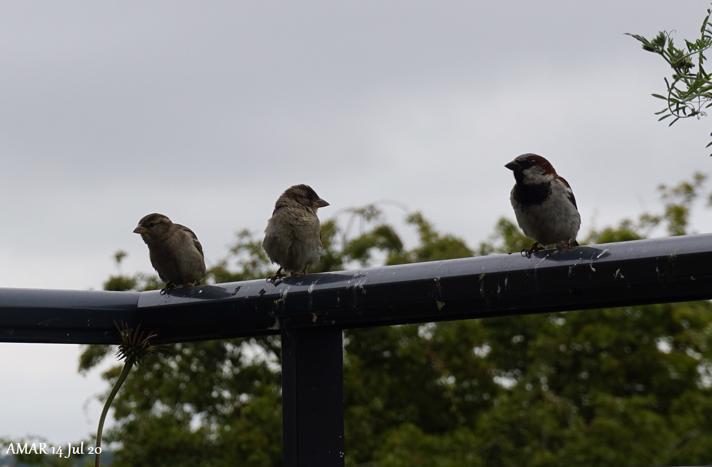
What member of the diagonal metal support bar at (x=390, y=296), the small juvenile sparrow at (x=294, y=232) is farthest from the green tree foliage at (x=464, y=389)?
the diagonal metal support bar at (x=390, y=296)

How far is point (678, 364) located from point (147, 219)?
750cm

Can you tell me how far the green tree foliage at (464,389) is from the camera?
10820 millimetres

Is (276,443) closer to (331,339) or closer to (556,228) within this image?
(556,228)

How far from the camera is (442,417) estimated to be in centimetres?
1166

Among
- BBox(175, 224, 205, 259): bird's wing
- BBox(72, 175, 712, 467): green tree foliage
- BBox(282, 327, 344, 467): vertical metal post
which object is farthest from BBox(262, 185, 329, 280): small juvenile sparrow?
BBox(72, 175, 712, 467): green tree foliage

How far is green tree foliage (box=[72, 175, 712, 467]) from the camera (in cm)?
1082

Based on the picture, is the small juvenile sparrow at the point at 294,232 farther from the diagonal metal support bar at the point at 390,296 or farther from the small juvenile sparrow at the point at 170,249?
the diagonal metal support bar at the point at 390,296

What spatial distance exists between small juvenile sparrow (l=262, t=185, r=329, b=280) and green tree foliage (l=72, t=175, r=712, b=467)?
17.8 ft

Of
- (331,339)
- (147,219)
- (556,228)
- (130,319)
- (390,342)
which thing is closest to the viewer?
(331,339)

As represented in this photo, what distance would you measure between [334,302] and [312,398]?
164mm

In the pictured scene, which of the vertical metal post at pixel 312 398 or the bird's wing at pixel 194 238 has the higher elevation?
the bird's wing at pixel 194 238

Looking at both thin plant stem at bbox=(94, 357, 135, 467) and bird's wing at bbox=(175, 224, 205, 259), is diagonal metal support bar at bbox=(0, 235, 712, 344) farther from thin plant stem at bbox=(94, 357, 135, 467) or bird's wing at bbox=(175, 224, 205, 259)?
bird's wing at bbox=(175, 224, 205, 259)

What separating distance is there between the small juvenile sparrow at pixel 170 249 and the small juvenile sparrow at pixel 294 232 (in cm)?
33

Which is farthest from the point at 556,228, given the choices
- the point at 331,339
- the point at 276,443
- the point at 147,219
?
the point at 276,443
